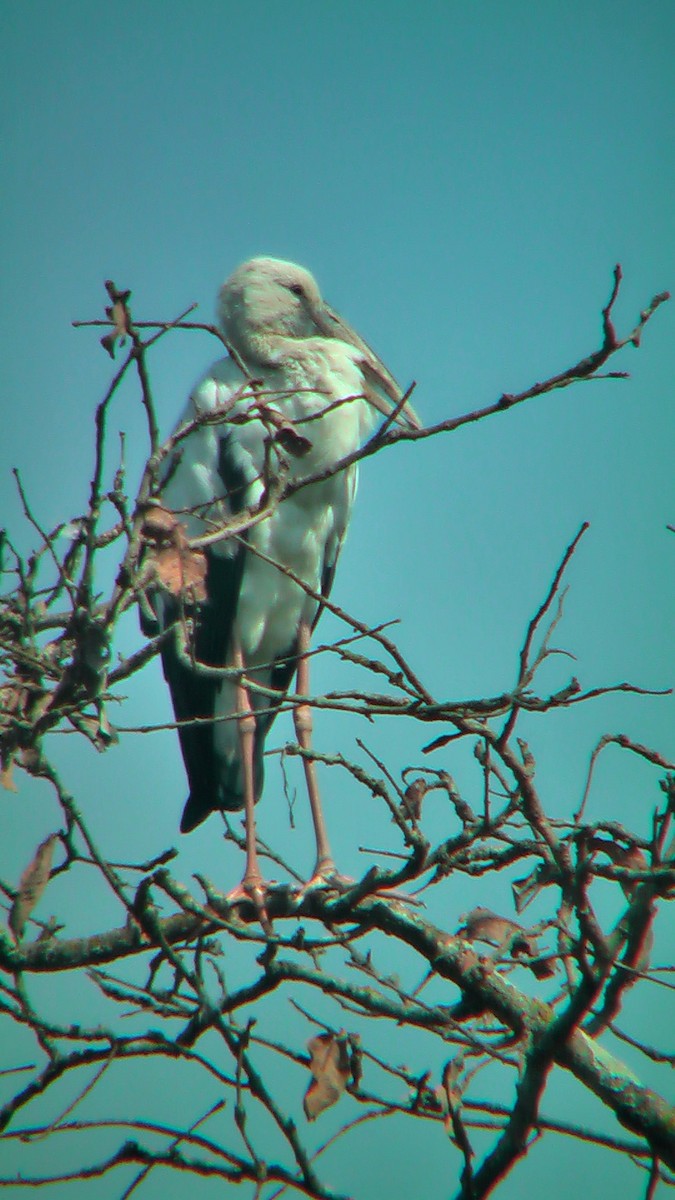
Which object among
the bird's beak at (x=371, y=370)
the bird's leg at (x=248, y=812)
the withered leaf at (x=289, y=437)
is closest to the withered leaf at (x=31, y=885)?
the bird's leg at (x=248, y=812)

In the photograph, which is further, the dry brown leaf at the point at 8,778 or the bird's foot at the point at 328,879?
the bird's foot at the point at 328,879

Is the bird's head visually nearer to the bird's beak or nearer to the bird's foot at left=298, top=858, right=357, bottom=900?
the bird's beak

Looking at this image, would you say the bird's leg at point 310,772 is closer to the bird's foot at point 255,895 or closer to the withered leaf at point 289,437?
the bird's foot at point 255,895

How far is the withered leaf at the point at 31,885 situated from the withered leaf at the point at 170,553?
624mm

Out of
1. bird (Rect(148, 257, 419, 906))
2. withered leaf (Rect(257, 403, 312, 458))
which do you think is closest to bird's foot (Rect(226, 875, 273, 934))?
bird (Rect(148, 257, 419, 906))

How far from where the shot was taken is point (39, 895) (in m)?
2.58

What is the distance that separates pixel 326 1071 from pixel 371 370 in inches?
129

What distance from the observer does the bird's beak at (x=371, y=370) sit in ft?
17.1

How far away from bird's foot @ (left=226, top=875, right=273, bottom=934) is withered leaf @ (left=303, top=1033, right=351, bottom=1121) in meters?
0.62

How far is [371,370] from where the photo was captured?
526 cm

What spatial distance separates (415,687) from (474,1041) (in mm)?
714

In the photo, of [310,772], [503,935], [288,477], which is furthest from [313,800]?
[503,935]

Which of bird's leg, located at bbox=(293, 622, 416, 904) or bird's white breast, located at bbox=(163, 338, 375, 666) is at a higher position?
bird's white breast, located at bbox=(163, 338, 375, 666)

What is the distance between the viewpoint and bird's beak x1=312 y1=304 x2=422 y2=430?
5.21 m
